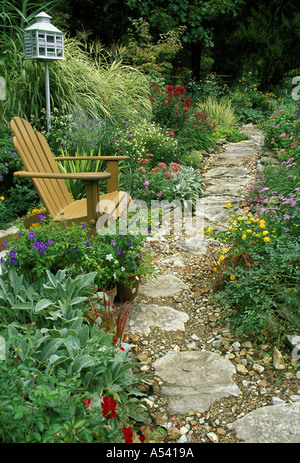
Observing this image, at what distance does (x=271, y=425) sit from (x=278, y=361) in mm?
461

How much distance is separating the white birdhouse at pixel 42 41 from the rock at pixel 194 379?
372cm

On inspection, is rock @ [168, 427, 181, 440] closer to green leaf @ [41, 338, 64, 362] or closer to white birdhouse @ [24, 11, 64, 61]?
green leaf @ [41, 338, 64, 362]

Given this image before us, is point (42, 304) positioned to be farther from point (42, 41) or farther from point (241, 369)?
point (42, 41)

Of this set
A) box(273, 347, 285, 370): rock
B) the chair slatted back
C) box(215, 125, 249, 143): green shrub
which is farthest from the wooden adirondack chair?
box(215, 125, 249, 143): green shrub

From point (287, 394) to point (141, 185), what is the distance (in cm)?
293

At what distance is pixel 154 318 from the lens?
8.53 ft

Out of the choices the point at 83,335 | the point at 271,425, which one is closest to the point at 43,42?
the point at 83,335

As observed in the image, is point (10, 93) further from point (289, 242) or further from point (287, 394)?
point (287, 394)

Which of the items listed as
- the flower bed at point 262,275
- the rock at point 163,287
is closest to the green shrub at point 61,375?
the rock at point 163,287

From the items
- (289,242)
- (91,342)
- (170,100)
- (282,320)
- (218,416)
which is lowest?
(218,416)

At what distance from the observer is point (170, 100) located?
620 centimetres

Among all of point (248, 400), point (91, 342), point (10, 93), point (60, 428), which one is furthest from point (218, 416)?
point (10, 93)

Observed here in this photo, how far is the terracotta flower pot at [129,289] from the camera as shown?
2.68 m
